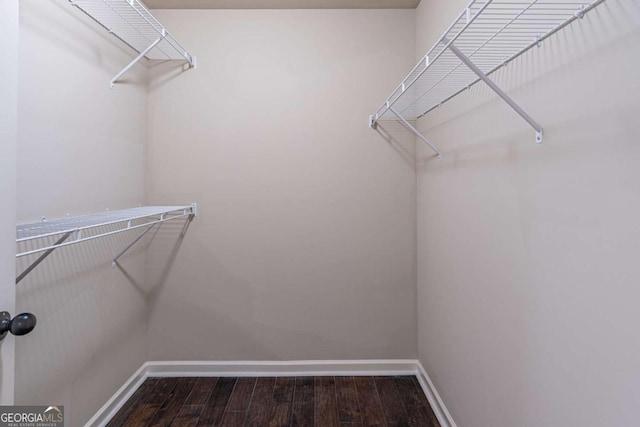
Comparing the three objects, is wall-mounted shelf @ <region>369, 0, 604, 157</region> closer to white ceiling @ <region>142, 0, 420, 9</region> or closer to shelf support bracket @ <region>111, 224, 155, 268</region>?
white ceiling @ <region>142, 0, 420, 9</region>

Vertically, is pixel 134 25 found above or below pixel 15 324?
above

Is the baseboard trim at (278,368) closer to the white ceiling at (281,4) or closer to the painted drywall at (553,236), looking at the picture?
the painted drywall at (553,236)

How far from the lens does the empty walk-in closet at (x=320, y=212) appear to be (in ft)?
2.73

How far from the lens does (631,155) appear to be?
0.72 meters

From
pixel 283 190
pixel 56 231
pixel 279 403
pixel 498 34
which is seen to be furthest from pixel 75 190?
pixel 498 34

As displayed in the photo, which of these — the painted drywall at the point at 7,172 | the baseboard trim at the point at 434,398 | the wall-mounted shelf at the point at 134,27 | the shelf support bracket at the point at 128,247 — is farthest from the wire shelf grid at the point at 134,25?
the baseboard trim at the point at 434,398

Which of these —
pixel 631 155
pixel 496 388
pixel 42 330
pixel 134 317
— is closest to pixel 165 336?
pixel 134 317

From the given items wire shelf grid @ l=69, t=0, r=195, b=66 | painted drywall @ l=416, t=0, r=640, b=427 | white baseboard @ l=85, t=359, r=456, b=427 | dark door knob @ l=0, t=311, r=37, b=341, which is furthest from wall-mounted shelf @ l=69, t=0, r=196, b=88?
white baseboard @ l=85, t=359, r=456, b=427

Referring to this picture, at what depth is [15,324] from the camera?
0.74m

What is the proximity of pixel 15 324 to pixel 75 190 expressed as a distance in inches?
36.7

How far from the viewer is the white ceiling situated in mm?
2115

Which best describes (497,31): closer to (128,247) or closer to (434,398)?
(434,398)

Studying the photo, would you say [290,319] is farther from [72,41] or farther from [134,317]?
[72,41]

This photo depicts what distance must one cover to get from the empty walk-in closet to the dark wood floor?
2 centimetres
